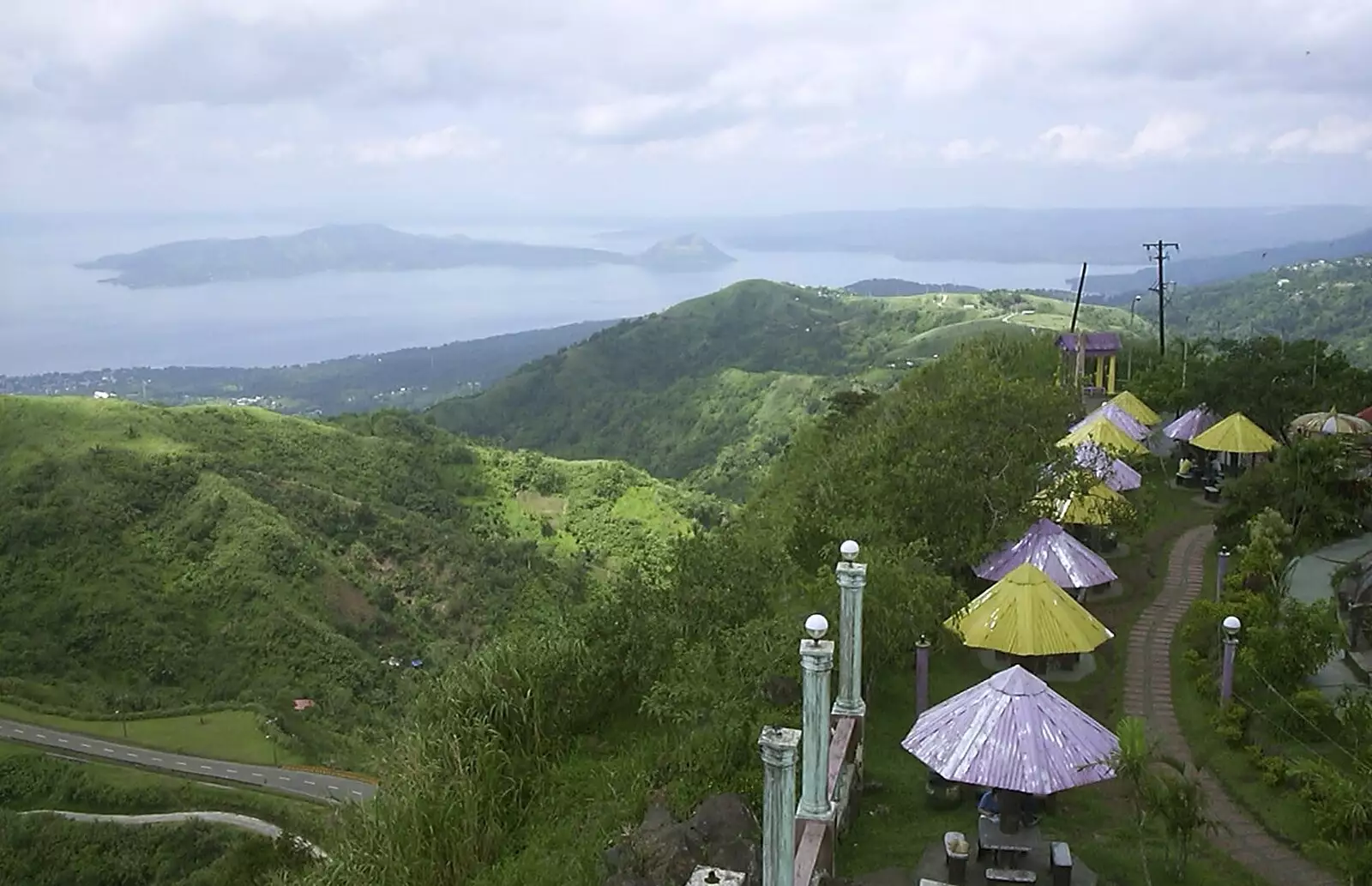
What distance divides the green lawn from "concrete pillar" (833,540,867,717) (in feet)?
111

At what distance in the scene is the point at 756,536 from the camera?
1761cm

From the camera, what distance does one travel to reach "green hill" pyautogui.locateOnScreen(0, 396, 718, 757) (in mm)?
45281

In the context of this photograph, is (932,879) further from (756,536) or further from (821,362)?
(821,362)

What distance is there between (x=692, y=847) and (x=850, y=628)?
2.65 metres

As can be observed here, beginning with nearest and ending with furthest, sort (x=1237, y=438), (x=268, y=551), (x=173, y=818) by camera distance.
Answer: (x=1237, y=438) < (x=173, y=818) < (x=268, y=551)

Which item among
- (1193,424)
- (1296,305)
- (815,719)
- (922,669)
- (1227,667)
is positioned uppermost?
(1296,305)

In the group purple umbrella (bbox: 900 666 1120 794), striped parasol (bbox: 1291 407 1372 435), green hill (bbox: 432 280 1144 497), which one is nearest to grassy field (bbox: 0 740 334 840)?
purple umbrella (bbox: 900 666 1120 794)

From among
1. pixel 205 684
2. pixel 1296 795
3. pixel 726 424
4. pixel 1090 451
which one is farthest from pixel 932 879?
pixel 726 424

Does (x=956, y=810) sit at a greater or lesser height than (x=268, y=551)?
greater

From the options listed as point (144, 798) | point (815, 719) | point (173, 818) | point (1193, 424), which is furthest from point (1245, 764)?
point (144, 798)

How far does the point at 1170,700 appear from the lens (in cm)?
1526

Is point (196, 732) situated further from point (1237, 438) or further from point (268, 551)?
point (1237, 438)

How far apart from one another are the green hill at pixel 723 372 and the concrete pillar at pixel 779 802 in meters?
73.2

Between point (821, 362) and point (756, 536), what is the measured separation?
4397 inches
